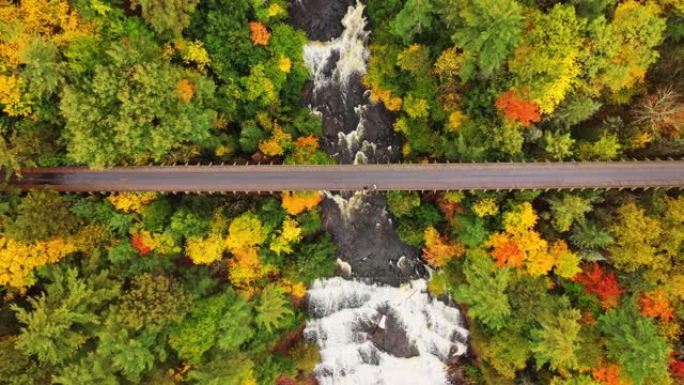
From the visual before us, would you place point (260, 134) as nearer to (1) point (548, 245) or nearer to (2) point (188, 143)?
(2) point (188, 143)

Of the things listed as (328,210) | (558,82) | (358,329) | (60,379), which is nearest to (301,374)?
(358,329)

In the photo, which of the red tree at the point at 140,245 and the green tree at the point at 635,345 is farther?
the red tree at the point at 140,245

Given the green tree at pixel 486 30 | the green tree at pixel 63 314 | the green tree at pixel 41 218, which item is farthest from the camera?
the green tree at pixel 41 218

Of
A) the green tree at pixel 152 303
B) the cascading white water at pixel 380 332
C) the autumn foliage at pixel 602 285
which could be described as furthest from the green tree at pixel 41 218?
the autumn foliage at pixel 602 285

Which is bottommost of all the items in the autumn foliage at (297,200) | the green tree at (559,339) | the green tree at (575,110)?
the green tree at (559,339)

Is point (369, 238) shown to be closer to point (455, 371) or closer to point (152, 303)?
point (455, 371)

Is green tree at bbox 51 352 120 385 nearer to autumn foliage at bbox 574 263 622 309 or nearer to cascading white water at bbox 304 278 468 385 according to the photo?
cascading white water at bbox 304 278 468 385

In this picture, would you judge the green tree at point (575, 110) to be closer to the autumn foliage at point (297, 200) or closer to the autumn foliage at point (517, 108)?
the autumn foliage at point (517, 108)
